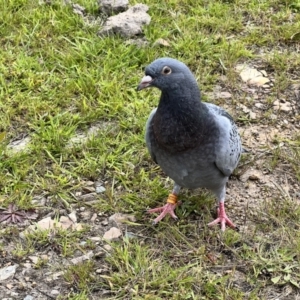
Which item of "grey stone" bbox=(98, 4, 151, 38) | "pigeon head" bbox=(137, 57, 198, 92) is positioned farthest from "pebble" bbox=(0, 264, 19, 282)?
"grey stone" bbox=(98, 4, 151, 38)

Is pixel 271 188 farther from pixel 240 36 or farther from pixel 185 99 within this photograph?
pixel 240 36

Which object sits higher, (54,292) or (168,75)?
(168,75)

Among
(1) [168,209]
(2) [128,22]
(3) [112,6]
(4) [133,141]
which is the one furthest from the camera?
(3) [112,6]

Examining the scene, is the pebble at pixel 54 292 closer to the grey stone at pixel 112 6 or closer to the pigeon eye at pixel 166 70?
the pigeon eye at pixel 166 70

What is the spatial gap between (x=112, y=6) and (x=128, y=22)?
42 centimetres

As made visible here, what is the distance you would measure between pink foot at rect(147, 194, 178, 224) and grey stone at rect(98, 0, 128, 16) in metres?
2.78

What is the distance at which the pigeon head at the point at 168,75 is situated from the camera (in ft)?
12.1

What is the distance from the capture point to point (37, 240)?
13.8 ft

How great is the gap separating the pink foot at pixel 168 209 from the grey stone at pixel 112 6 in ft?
9.11

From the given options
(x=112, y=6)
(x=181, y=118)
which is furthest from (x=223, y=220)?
(x=112, y=6)

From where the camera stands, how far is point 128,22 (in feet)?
20.1

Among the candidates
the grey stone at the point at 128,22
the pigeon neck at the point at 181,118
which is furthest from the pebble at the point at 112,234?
the grey stone at the point at 128,22

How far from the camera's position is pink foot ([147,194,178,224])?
435 cm

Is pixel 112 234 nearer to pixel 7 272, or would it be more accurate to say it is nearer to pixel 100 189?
pixel 100 189
